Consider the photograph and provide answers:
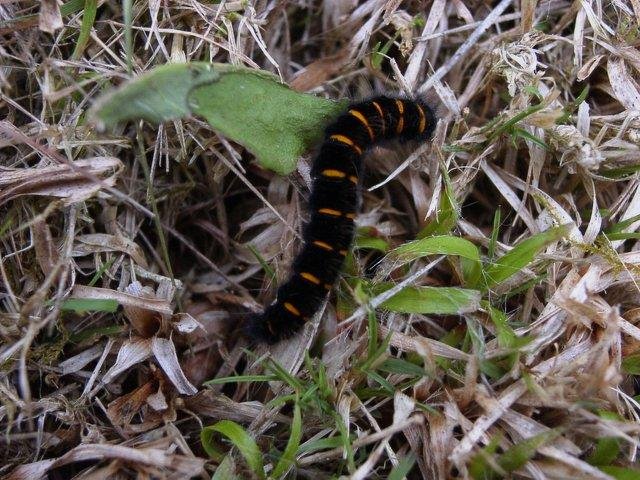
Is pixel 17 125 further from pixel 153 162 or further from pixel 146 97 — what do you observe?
pixel 146 97

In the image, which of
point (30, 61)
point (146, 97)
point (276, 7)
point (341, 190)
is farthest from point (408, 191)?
point (30, 61)

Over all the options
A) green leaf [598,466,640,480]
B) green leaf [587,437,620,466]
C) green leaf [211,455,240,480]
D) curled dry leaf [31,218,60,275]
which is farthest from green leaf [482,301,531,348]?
curled dry leaf [31,218,60,275]

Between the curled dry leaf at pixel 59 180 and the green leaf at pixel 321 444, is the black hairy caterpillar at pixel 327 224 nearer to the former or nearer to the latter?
the green leaf at pixel 321 444

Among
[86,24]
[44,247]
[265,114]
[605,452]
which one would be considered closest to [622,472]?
[605,452]

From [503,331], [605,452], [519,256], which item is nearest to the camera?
[605,452]

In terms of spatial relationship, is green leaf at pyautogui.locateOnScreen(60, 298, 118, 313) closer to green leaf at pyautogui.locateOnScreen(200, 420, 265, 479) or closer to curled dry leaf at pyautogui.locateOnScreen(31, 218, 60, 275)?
curled dry leaf at pyautogui.locateOnScreen(31, 218, 60, 275)

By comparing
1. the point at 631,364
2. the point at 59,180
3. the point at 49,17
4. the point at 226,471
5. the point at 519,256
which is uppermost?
the point at 49,17

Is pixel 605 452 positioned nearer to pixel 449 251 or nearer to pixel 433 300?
pixel 433 300
